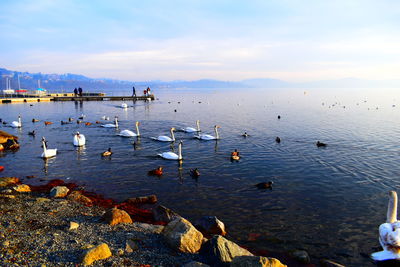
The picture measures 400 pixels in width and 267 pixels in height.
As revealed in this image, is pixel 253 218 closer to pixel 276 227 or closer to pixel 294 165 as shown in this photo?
pixel 276 227

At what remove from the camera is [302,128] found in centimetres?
4412

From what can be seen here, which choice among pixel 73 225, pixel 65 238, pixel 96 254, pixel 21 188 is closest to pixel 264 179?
pixel 73 225

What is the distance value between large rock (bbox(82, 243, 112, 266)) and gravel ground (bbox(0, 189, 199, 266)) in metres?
0.16

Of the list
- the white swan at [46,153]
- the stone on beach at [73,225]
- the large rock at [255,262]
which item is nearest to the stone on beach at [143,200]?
the stone on beach at [73,225]

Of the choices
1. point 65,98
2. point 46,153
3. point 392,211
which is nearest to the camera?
point 392,211

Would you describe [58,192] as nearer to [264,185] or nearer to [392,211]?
[264,185]

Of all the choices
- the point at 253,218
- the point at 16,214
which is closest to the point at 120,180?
the point at 16,214

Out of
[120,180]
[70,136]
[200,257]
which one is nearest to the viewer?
[200,257]

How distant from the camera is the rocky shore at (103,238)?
9.55 m

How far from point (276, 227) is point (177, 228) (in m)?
5.61

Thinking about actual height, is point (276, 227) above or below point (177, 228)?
below

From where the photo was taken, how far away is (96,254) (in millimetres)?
9516

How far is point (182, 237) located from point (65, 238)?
4.35 m

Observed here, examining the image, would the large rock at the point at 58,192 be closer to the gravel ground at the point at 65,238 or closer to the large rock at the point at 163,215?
the gravel ground at the point at 65,238
